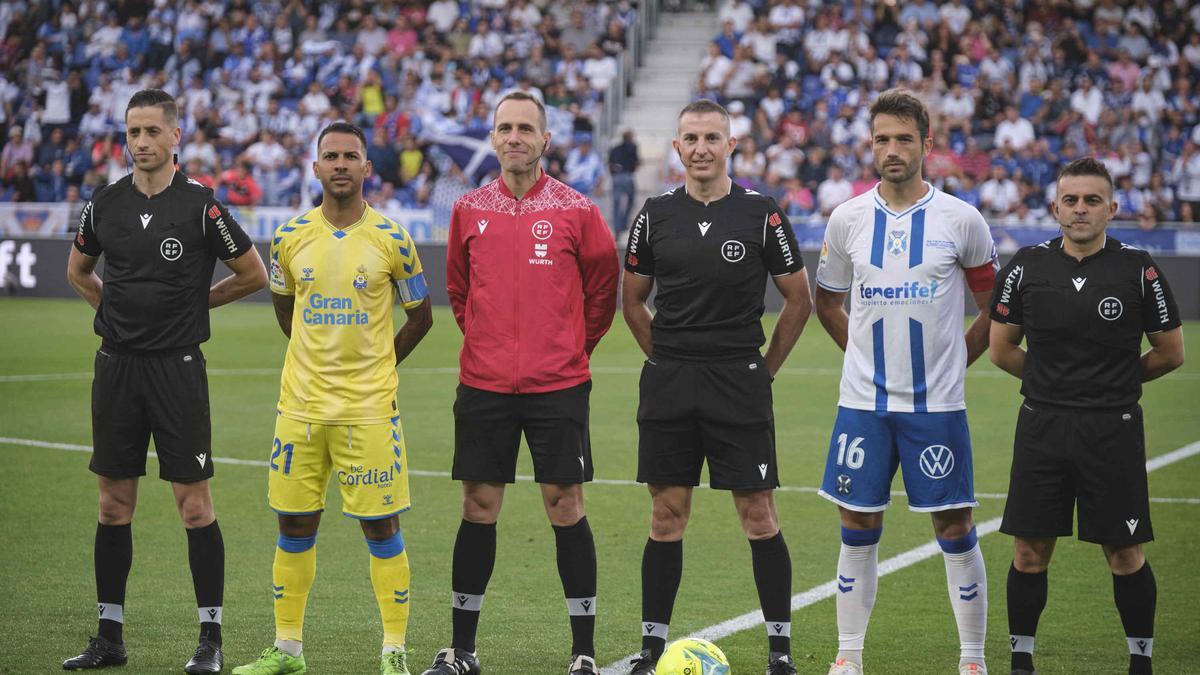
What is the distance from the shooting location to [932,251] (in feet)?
18.1

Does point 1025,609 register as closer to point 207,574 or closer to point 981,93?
point 207,574

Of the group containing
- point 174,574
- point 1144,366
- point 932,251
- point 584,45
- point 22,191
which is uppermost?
point 584,45

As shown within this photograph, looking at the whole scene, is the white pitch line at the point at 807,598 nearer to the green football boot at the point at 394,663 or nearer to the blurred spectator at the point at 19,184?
the green football boot at the point at 394,663

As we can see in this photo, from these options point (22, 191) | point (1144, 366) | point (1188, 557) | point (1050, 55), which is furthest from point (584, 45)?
point (1144, 366)

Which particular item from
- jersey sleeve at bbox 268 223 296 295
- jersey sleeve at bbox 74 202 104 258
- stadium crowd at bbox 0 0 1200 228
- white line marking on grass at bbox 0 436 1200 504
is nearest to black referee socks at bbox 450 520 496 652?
jersey sleeve at bbox 268 223 296 295

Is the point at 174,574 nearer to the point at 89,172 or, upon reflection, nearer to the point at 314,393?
the point at 314,393

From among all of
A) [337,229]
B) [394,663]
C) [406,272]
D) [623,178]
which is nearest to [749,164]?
[623,178]

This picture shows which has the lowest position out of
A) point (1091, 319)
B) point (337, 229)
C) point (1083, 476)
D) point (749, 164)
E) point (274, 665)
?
point (274, 665)

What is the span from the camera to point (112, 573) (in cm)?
590

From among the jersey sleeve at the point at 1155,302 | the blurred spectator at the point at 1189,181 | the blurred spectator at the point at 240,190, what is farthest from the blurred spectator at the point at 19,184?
the jersey sleeve at the point at 1155,302

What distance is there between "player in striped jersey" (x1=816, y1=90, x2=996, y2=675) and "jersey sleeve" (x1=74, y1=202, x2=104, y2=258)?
313 centimetres

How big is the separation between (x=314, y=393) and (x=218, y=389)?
922cm

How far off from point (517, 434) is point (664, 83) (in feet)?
79.2

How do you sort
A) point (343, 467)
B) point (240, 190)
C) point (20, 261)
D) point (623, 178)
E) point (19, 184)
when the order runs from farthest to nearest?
point (19, 184) < point (240, 190) < point (20, 261) < point (623, 178) < point (343, 467)
